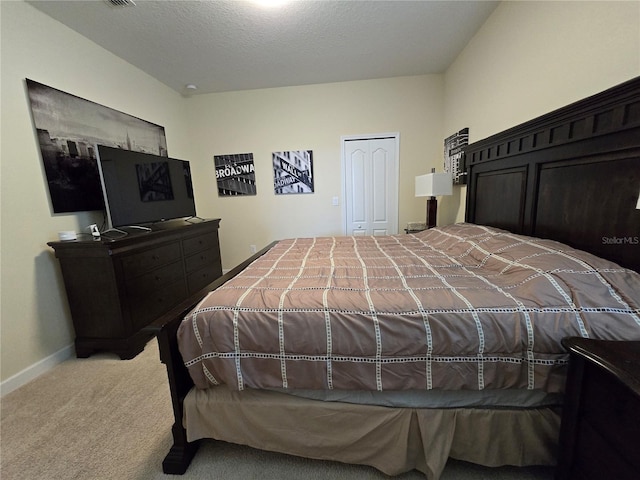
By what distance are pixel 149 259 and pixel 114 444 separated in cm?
139

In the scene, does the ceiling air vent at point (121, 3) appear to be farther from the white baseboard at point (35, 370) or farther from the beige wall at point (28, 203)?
the white baseboard at point (35, 370)

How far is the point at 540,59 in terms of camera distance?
1667 mm

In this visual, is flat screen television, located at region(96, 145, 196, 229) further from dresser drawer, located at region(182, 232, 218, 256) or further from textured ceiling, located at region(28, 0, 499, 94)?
textured ceiling, located at region(28, 0, 499, 94)

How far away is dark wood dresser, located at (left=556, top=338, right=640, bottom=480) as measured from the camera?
697mm

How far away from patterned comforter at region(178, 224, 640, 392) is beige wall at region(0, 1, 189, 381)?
1679mm

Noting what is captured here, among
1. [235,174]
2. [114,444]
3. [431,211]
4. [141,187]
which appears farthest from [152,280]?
[431,211]

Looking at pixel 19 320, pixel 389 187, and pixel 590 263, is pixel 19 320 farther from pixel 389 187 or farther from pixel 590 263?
pixel 389 187

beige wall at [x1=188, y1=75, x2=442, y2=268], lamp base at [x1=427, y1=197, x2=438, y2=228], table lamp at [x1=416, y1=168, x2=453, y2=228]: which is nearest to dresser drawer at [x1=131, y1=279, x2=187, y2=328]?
beige wall at [x1=188, y1=75, x2=442, y2=268]

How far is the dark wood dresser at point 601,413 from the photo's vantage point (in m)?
0.70

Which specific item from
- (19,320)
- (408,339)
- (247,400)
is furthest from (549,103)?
(19,320)

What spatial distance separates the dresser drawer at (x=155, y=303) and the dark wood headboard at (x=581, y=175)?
3012mm

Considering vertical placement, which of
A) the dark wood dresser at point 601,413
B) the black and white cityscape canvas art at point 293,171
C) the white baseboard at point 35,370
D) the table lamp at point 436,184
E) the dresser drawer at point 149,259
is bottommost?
the white baseboard at point 35,370

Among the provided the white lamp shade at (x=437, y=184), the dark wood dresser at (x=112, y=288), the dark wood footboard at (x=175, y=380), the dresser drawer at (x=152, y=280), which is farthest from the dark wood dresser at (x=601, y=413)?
the dresser drawer at (x=152, y=280)

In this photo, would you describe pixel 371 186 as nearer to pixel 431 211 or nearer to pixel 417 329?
pixel 431 211
